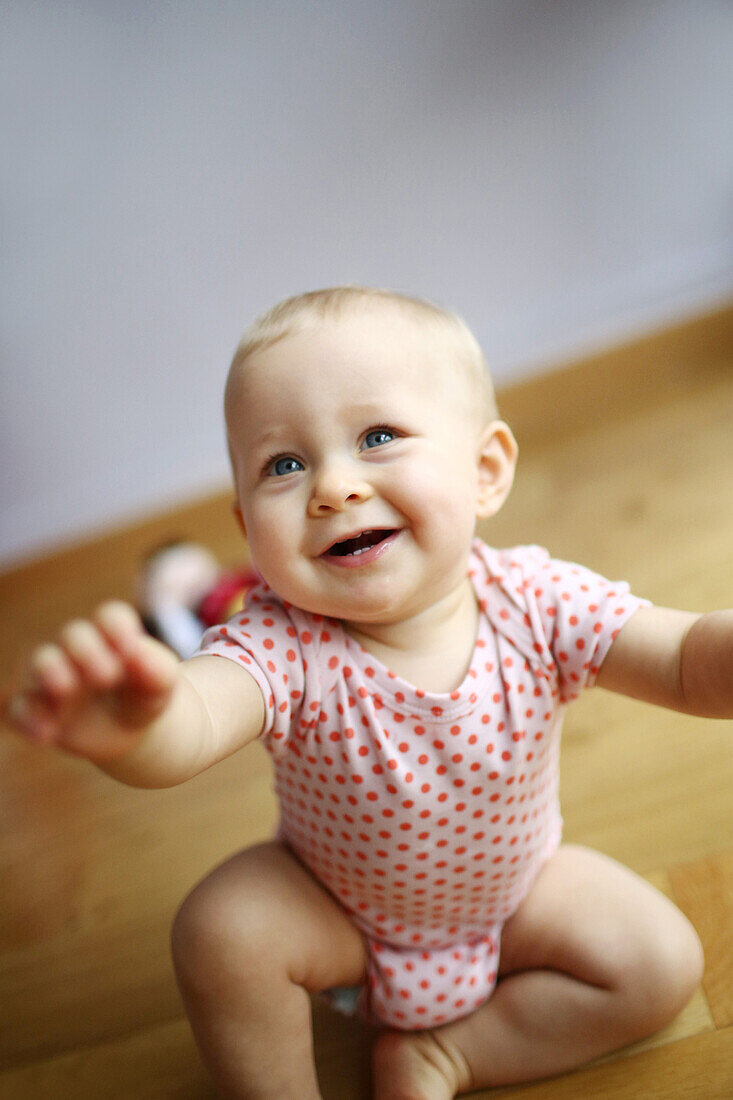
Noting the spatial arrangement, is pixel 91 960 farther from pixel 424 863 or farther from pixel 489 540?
pixel 489 540

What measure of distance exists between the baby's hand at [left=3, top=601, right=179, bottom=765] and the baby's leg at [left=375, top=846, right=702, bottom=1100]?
1.31ft

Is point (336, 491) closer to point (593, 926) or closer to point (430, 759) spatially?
point (430, 759)

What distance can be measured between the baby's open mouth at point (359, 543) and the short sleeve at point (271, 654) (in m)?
0.06

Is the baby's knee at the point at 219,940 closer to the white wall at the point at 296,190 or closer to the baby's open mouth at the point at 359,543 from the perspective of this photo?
the baby's open mouth at the point at 359,543

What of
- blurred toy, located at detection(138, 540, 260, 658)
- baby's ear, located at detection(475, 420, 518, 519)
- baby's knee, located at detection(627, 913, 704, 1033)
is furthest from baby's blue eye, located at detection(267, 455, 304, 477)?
blurred toy, located at detection(138, 540, 260, 658)

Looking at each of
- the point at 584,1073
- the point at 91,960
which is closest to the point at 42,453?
the point at 91,960

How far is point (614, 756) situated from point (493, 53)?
2.76 ft

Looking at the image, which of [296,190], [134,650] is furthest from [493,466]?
[296,190]

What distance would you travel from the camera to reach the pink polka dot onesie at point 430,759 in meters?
0.66

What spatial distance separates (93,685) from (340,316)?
306mm

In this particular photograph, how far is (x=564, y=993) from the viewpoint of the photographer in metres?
0.73

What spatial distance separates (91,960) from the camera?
0.92 meters

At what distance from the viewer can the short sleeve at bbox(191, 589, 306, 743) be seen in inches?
25.3

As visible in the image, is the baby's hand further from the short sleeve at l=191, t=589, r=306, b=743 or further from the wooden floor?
the wooden floor
